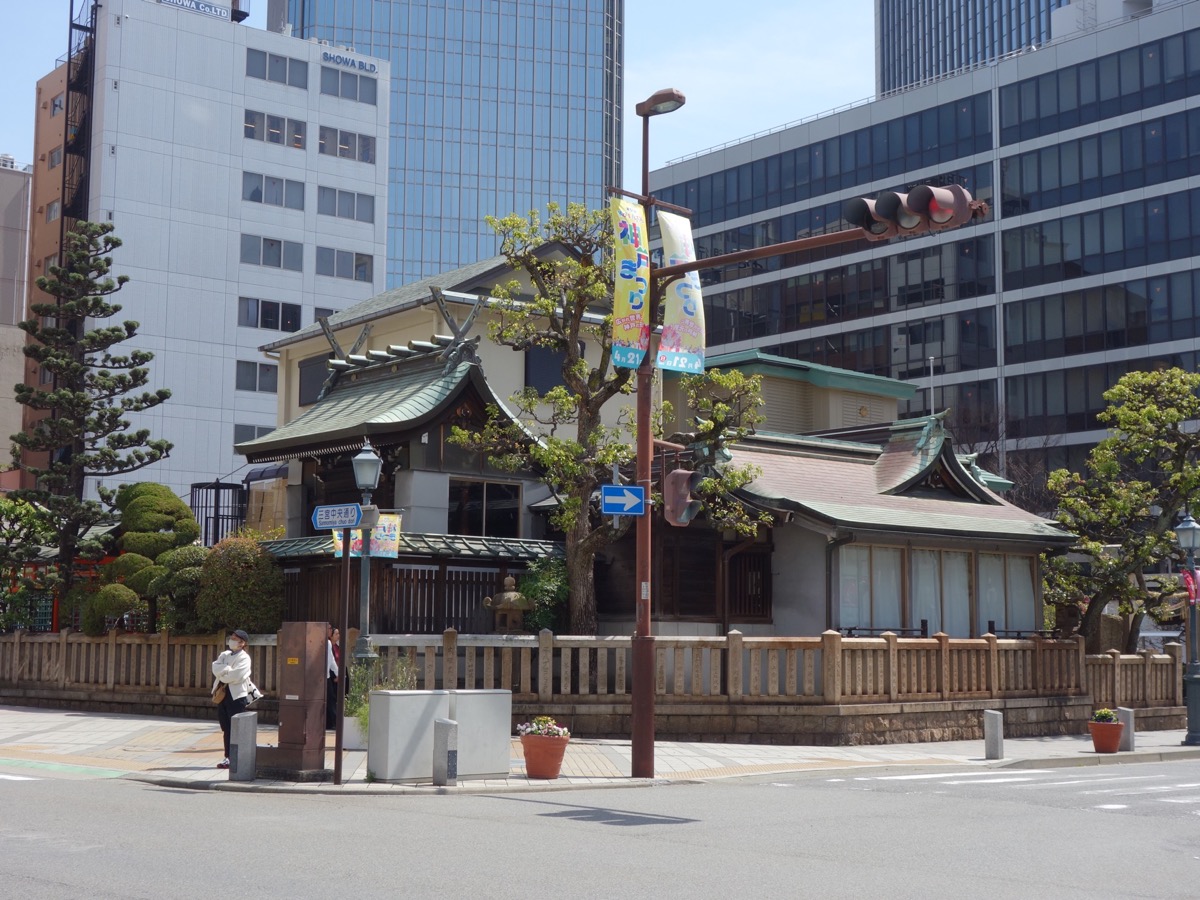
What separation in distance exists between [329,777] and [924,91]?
57.7 metres

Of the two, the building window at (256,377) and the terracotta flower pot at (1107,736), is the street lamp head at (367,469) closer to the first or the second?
the terracotta flower pot at (1107,736)

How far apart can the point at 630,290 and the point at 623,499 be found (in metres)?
2.64

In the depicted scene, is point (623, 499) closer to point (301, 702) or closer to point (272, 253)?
point (301, 702)

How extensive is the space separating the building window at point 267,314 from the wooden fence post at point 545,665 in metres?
44.9

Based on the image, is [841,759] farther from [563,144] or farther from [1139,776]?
[563,144]

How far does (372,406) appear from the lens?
1131 inches

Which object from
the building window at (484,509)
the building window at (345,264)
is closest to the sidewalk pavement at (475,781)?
the building window at (484,509)

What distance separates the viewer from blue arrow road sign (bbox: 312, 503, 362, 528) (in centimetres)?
1691

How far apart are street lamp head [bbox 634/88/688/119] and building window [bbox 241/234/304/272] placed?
5018 cm

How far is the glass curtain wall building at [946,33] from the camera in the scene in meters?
142

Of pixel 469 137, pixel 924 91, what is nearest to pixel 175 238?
pixel 924 91

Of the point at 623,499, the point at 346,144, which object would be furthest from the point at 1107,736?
the point at 346,144

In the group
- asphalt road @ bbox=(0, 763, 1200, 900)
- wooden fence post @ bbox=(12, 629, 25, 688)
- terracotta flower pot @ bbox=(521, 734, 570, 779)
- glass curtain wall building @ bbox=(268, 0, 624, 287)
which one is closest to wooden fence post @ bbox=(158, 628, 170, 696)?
wooden fence post @ bbox=(12, 629, 25, 688)

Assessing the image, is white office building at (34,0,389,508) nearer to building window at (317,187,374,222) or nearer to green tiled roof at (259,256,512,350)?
building window at (317,187,374,222)
